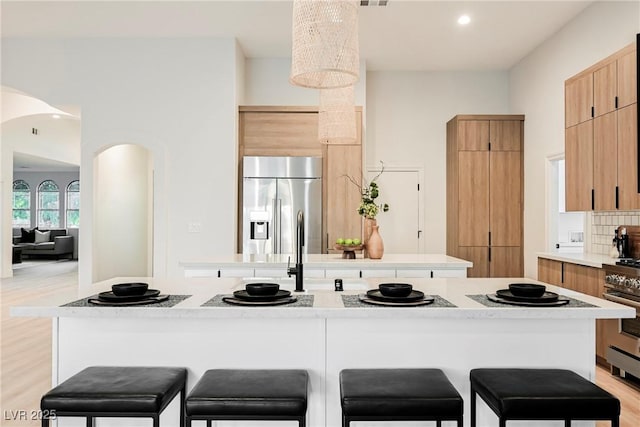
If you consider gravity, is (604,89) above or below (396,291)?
above

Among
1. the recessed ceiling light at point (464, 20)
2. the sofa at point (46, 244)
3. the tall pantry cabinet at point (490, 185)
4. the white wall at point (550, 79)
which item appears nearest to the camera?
the white wall at point (550, 79)

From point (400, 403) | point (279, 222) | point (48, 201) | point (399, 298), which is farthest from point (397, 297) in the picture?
point (48, 201)

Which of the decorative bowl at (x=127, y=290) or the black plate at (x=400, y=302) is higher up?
the decorative bowl at (x=127, y=290)

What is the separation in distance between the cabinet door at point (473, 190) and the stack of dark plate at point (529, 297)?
4.13m

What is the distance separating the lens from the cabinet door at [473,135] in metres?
6.26

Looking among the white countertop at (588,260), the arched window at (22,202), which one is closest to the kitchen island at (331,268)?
the white countertop at (588,260)

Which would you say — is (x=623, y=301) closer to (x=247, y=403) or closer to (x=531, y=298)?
(x=531, y=298)

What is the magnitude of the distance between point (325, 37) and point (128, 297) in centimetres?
143

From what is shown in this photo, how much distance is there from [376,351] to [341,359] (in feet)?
0.52

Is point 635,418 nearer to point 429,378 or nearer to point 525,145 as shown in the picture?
point 429,378

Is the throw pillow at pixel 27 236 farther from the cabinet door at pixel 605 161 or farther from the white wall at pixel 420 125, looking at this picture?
the cabinet door at pixel 605 161

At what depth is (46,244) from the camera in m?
13.7

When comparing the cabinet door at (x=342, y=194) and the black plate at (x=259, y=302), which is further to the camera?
the cabinet door at (x=342, y=194)

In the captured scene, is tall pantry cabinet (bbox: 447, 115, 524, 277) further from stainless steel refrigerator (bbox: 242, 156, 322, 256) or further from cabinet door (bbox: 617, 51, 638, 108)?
cabinet door (bbox: 617, 51, 638, 108)
